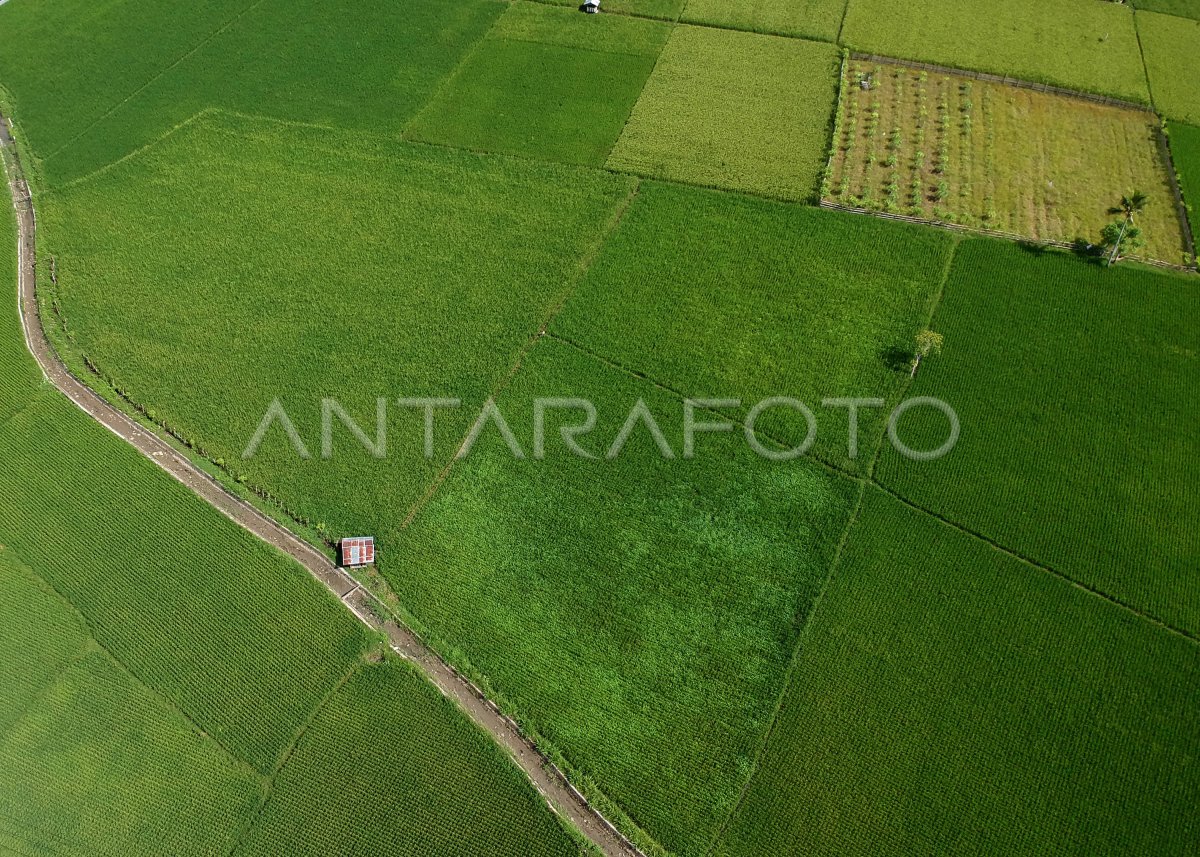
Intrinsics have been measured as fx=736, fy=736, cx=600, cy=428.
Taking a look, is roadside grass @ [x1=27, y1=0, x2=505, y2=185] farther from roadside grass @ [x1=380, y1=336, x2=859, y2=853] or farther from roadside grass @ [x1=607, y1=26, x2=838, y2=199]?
roadside grass @ [x1=380, y1=336, x2=859, y2=853]

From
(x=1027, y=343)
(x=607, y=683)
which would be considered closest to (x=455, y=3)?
(x=1027, y=343)

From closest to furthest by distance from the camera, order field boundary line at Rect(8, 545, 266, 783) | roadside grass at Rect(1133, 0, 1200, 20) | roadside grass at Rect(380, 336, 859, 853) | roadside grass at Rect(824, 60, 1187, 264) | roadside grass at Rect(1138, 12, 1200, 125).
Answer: roadside grass at Rect(380, 336, 859, 853)
field boundary line at Rect(8, 545, 266, 783)
roadside grass at Rect(824, 60, 1187, 264)
roadside grass at Rect(1138, 12, 1200, 125)
roadside grass at Rect(1133, 0, 1200, 20)

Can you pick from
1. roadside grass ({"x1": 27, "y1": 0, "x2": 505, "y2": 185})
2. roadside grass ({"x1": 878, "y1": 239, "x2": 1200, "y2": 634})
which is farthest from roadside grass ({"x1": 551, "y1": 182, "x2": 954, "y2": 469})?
roadside grass ({"x1": 27, "y1": 0, "x2": 505, "y2": 185})

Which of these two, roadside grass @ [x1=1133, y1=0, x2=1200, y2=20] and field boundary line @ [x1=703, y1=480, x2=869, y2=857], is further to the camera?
roadside grass @ [x1=1133, y1=0, x2=1200, y2=20]

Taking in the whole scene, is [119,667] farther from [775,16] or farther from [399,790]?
[775,16]

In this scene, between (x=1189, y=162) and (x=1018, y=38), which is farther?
(x=1018, y=38)

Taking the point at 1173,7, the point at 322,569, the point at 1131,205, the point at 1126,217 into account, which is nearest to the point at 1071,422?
the point at 1131,205

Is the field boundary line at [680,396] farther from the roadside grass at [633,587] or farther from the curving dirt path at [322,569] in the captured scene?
the curving dirt path at [322,569]
